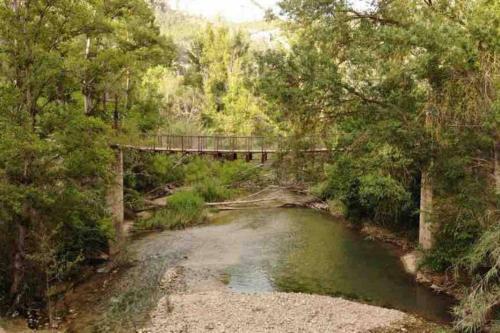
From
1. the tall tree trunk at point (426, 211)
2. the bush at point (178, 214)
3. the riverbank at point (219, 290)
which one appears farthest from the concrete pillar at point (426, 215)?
the bush at point (178, 214)

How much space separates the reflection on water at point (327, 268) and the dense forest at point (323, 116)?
1295 millimetres

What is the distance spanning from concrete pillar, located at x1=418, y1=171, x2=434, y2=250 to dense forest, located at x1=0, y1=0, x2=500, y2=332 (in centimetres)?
17

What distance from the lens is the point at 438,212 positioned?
1315 centimetres

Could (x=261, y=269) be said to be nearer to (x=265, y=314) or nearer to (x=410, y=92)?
(x=265, y=314)

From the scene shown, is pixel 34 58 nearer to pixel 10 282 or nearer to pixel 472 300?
pixel 10 282

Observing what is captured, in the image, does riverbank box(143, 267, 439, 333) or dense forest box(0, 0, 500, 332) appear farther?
riverbank box(143, 267, 439, 333)

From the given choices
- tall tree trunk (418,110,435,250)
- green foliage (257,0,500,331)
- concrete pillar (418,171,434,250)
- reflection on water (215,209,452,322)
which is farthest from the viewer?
concrete pillar (418,171,434,250)

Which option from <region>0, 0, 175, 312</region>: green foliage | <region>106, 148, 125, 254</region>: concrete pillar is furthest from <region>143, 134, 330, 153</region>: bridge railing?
<region>0, 0, 175, 312</region>: green foliage

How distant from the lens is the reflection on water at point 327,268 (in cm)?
1305

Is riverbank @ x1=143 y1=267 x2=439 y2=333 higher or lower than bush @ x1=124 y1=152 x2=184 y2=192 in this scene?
lower

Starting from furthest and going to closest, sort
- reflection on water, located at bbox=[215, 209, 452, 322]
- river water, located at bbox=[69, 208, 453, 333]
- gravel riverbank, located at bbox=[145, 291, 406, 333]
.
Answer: reflection on water, located at bbox=[215, 209, 452, 322], river water, located at bbox=[69, 208, 453, 333], gravel riverbank, located at bbox=[145, 291, 406, 333]

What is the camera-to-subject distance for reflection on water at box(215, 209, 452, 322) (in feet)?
42.8

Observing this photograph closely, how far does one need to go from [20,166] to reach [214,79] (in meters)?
29.4

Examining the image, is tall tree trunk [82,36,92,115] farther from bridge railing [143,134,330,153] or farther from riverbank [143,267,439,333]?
riverbank [143,267,439,333]
